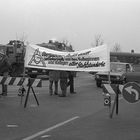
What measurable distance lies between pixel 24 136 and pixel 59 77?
9064 millimetres

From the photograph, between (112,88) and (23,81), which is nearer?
(112,88)

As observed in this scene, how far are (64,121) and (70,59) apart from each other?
13.7 ft

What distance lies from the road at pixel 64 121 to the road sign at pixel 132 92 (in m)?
0.60

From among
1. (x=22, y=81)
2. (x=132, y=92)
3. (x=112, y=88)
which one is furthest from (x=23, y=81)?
(x=132, y=92)

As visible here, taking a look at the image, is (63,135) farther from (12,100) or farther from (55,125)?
(12,100)

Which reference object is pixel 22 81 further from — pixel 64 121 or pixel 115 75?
pixel 115 75

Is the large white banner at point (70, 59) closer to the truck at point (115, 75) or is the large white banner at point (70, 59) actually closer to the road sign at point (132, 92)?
the road sign at point (132, 92)

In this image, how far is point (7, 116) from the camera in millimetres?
11078

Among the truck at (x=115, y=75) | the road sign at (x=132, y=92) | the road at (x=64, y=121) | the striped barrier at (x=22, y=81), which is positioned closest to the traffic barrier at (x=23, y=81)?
the striped barrier at (x=22, y=81)

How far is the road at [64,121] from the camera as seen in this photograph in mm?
8578

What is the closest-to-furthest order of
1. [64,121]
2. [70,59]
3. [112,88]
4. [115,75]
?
[64,121]
[112,88]
[70,59]
[115,75]

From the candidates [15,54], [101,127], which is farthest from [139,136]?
[15,54]

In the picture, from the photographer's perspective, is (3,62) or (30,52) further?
(3,62)

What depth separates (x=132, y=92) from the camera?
10820 mm
